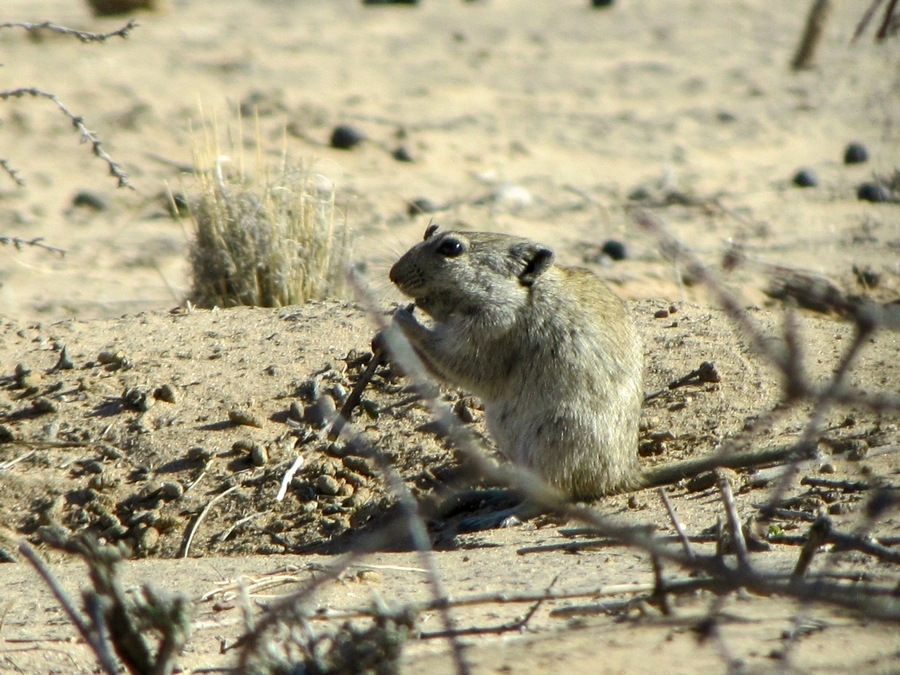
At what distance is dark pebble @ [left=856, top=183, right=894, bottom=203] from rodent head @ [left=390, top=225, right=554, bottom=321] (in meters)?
4.64

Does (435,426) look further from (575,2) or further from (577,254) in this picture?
(575,2)

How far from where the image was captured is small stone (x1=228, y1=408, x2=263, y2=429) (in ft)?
15.4

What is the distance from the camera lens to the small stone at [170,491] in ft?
14.6

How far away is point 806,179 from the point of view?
351 inches

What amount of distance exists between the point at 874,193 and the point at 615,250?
226 cm

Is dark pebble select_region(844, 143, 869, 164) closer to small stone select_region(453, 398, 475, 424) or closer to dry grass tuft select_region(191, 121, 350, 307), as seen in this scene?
dry grass tuft select_region(191, 121, 350, 307)

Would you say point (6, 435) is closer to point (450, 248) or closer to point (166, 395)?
point (166, 395)

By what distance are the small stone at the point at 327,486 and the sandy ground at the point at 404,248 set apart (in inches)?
0.9

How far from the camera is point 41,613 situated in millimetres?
3305

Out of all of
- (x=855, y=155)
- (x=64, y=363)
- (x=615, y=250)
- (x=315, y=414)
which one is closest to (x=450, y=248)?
(x=315, y=414)

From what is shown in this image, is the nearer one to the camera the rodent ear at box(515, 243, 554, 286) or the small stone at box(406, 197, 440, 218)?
the rodent ear at box(515, 243, 554, 286)

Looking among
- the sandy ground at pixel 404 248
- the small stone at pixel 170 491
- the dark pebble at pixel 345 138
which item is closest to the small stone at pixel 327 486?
the sandy ground at pixel 404 248

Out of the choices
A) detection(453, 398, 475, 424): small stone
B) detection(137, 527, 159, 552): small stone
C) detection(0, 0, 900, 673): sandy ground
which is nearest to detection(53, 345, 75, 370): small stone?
detection(0, 0, 900, 673): sandy ground

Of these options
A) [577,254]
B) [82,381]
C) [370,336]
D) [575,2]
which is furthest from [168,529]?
[575,2]
